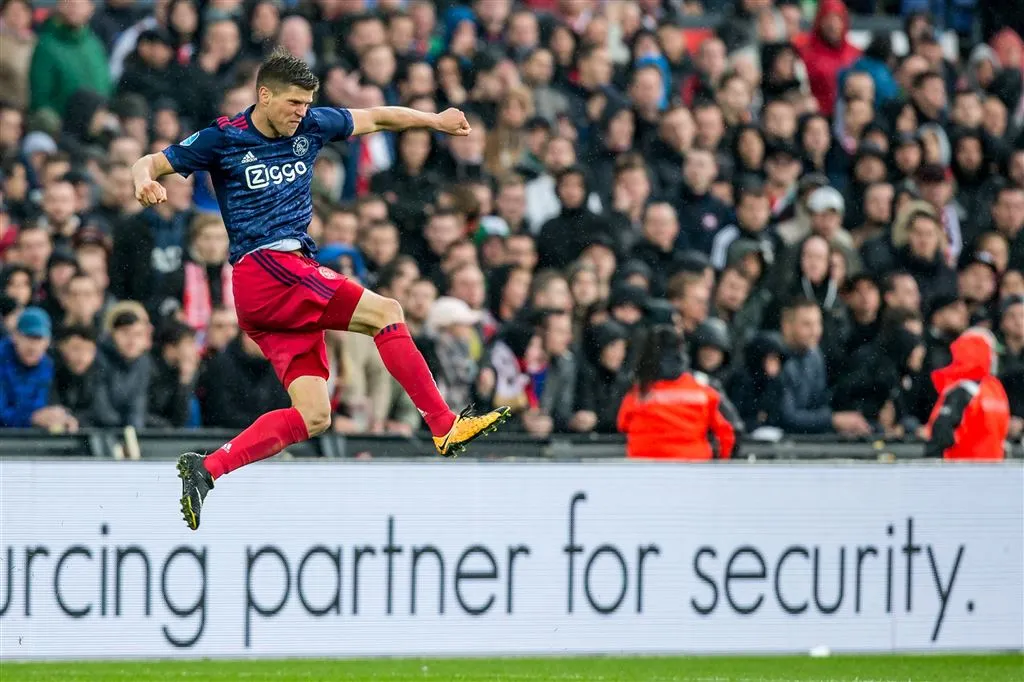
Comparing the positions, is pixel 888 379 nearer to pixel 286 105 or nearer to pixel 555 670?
pixel 555 670

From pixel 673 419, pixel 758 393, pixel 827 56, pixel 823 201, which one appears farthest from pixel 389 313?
pixel 827 56

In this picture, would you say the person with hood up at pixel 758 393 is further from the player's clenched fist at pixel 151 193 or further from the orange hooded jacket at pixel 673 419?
the player's clenched fist at pixel 151 193

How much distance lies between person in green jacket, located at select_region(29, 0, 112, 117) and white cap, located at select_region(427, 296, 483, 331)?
4053mm

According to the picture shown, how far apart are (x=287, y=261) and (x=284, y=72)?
0.86 metres

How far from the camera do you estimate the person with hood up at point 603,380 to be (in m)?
13.2

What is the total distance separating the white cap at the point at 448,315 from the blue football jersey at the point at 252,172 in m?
4.15

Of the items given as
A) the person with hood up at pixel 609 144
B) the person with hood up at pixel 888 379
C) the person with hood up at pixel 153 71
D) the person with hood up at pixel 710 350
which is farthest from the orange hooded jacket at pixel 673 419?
the person with hood up at pixel 153 71

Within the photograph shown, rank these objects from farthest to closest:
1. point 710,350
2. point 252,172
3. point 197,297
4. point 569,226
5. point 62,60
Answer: point 62,60 → point 569,226 → point 197,297 → point 710,350 → point 252,172

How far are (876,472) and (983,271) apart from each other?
4051mm

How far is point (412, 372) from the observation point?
8.81 m

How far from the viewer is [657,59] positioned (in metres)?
17.0

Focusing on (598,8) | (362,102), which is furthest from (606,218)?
(598,8)

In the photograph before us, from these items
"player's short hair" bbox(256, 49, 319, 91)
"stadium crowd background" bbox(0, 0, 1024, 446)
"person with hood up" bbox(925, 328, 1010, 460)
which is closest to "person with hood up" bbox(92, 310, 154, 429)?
"stadium crowd background" bbox(0, 0, 1024, 446)

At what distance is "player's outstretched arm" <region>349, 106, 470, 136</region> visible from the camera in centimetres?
891
